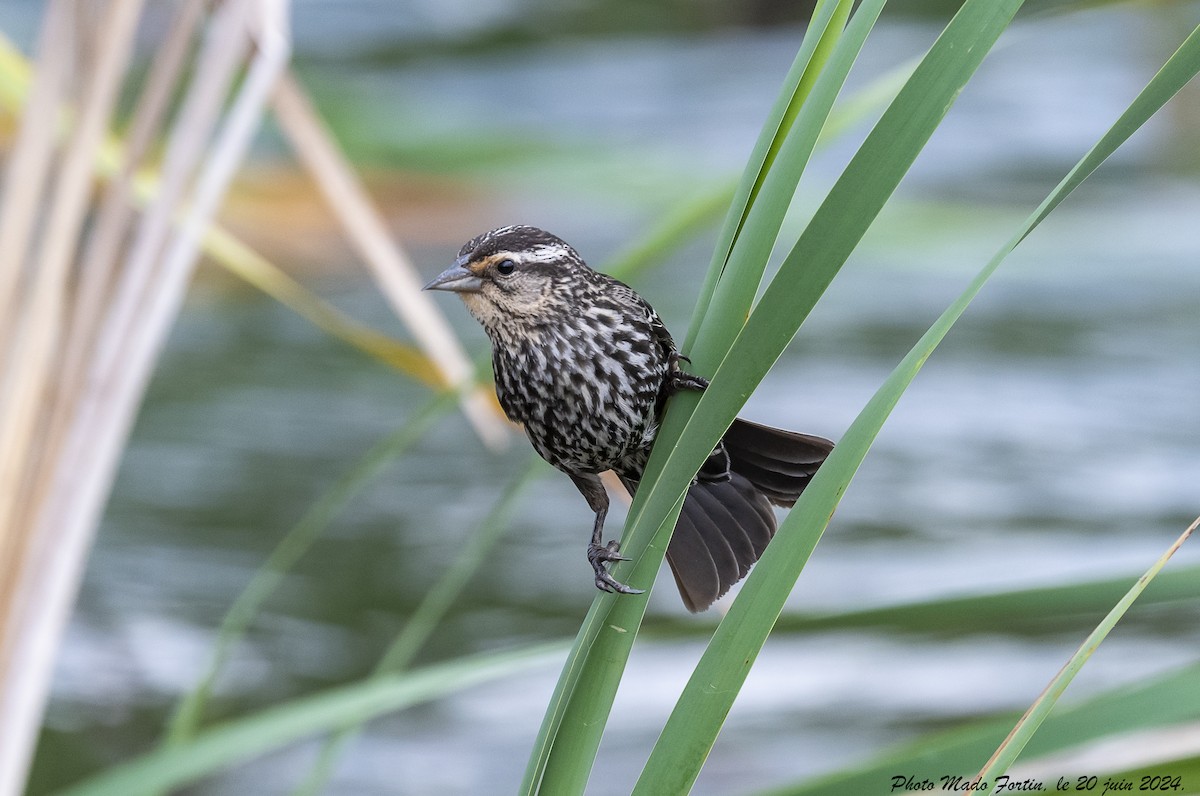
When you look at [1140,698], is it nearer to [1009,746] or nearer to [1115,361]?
[1009,746]

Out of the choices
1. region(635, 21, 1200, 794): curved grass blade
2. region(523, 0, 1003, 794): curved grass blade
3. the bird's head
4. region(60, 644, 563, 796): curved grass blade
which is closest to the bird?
the bird's head

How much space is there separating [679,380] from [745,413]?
3.11m

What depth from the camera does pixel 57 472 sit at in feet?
5.59

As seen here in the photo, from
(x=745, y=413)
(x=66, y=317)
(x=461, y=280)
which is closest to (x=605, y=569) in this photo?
(x=461, y=280)

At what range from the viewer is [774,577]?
954 millimetres

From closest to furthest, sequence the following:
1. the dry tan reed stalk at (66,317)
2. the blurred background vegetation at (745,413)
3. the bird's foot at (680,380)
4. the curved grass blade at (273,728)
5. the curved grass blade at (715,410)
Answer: the curved grass blade at (715,410)
the bird's foot at (680,380)
the curved grass blade at (273,728)
the dry tan reed stalk at (66,317)
the blurred background vegetation at (745,413)

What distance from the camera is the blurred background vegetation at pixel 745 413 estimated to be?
3.57 m

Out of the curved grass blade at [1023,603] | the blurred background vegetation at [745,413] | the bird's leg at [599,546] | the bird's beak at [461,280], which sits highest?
the blurred background vegetation at [745,413]

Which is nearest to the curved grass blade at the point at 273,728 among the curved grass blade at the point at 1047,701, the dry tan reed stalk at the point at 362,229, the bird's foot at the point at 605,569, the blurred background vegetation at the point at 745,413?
the bird's foot at the point at 605,569

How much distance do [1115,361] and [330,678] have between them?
4040mm

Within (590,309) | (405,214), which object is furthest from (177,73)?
(405,214)

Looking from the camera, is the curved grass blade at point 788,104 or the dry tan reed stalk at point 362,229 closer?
the curved grass blade at point 788,104

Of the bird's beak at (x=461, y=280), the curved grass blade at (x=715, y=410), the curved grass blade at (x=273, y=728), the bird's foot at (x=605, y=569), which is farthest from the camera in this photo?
the bird's beak at (x=461, y=280)

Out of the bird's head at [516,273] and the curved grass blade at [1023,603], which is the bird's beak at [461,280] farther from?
the curved grass blade at [1023,603]
